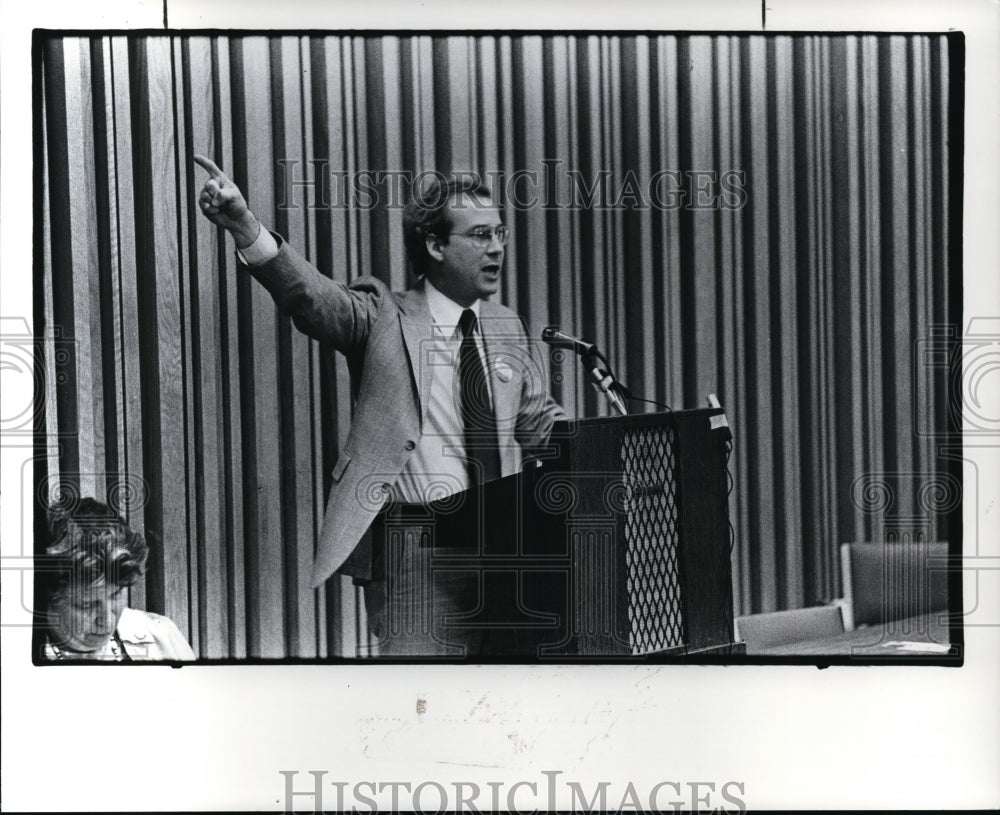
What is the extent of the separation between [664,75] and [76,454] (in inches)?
77.8

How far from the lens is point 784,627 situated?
3.39 meters

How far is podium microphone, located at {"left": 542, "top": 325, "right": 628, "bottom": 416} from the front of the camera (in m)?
3.38

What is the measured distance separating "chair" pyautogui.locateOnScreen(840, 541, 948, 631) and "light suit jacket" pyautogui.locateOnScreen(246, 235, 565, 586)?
943 mm

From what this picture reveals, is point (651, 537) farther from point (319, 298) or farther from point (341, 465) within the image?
point (319, 298)

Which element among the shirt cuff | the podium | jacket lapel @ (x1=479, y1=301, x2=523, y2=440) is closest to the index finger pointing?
the shirt cuff

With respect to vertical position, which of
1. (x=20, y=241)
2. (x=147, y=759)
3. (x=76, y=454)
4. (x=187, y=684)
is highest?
(x=20, y=241)

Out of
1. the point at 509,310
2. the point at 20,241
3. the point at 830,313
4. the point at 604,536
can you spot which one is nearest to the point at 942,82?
the point at 830,313

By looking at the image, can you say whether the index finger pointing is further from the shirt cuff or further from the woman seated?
the woman seated

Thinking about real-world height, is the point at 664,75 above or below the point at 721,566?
above

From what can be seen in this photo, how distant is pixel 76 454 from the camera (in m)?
3.42

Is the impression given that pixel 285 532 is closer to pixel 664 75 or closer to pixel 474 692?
pixel 474 692

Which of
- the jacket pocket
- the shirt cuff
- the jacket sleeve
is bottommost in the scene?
the jacket pocket

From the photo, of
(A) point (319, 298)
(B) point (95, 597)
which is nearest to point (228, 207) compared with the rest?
(A) point (319, 298)

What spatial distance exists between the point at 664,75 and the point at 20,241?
6.18 feet
